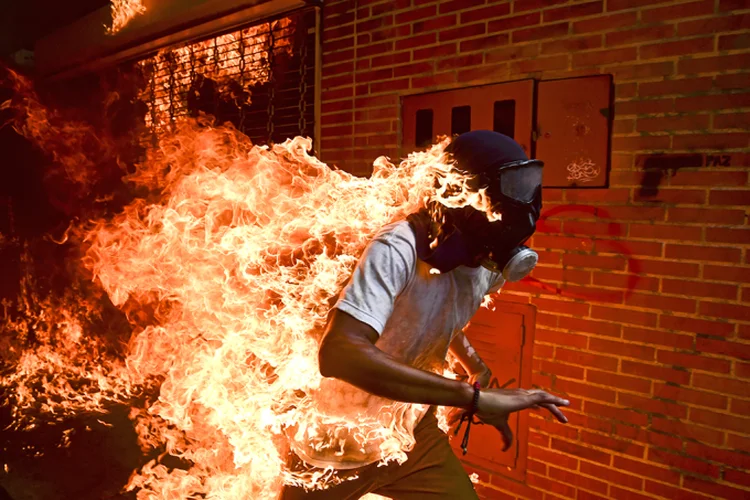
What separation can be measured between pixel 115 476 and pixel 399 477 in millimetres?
3486

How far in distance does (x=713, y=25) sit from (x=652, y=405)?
2.55 metres

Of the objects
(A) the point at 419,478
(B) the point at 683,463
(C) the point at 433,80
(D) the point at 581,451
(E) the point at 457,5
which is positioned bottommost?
(D) the point at 581,451

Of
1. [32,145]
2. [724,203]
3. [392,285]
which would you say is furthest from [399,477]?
[32,145]

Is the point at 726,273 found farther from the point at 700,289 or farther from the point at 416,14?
the point at 416,14

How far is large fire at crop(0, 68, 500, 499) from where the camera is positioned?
329cm

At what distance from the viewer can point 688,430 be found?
3.32m

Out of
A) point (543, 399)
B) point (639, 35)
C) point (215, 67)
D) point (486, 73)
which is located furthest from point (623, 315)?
point (215, 67)

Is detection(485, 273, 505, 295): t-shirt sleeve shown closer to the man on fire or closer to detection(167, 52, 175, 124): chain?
the man on fire

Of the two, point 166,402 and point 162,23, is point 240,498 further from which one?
point 162,23

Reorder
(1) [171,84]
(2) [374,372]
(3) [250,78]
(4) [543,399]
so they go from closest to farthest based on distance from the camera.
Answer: (2) [374,372] < (4) [543,399] < (3) [250,78] < (1) [171,84]

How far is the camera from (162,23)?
7.21 m

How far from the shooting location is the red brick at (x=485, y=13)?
4.02 m

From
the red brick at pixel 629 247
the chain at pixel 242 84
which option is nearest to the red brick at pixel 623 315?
the red brick at pixel 629 247

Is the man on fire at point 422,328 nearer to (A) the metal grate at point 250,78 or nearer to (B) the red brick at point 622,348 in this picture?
(B) the red brick at point 622,348
